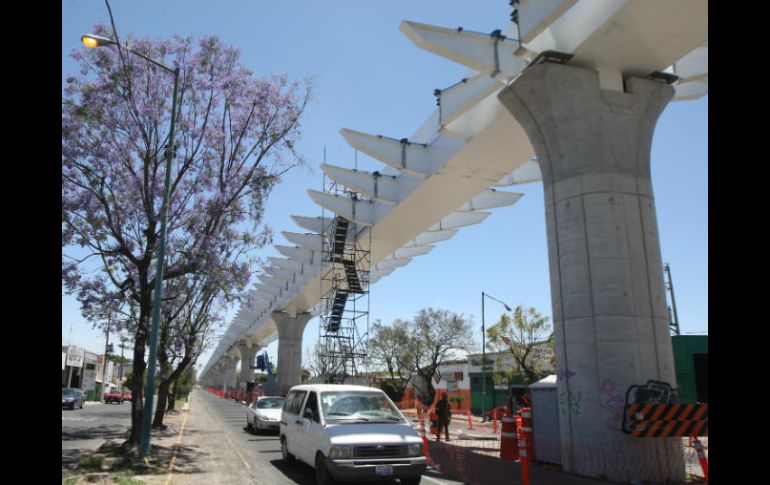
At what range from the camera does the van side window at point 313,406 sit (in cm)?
1050

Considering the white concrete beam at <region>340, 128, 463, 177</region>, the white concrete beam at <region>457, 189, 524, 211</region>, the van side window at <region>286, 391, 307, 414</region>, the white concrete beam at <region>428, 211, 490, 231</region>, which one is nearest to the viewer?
the van side window at <region>286, 391, 307, 414</region>

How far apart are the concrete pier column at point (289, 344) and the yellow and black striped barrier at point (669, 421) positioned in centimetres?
3989

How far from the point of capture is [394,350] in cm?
5538

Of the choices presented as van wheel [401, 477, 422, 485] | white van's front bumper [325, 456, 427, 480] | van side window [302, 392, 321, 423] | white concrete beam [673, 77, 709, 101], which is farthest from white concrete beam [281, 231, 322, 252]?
white van's front bumper [325, 456, 427, 480]

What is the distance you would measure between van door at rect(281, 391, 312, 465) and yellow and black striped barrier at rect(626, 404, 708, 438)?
6.43 meters

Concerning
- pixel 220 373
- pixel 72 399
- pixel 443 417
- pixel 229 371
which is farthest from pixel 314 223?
pixel 220 373

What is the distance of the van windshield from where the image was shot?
33.8 ft

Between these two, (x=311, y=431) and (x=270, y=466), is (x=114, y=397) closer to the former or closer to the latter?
(x=270, y=466)

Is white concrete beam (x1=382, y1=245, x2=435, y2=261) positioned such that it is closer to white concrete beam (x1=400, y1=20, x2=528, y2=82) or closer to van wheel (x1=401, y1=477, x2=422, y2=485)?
white concrete beam (x1=400, y1=20, x2=528, y2=82)

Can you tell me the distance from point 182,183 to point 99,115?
8.94 feet

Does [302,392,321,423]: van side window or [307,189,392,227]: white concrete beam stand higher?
[307,189,392,227]: white concrete beam

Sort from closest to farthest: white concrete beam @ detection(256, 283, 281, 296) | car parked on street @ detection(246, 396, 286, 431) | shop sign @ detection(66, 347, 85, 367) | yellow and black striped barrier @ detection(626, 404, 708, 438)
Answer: yellow and black striped barrier @ detection(626, 404, 708, 438) < car parked on street @ detection(246, 396, 286, 431) < white concrete beam @ detection(256, 283, 281, 296) < shop sign @ detection(66, 347, 85, 367)
